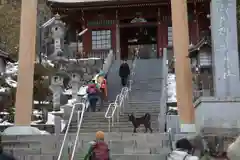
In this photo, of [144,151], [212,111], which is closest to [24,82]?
[144,151]

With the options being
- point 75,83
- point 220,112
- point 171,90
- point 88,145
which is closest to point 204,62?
point 171,90

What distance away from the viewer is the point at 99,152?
8195 millimetres

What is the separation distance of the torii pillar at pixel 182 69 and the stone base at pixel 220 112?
1.34m

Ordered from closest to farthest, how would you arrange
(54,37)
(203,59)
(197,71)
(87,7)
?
(203,59) → (197,71) → (54,37) → (87,7)

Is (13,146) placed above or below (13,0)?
below

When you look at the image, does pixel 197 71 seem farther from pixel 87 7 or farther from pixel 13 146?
pixel 87 7

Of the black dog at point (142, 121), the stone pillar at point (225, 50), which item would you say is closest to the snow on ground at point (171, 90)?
the black dog at point (142, 121)

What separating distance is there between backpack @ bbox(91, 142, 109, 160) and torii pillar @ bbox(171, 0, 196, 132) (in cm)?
493

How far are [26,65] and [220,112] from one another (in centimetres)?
615

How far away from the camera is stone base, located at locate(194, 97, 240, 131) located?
37.2 ft

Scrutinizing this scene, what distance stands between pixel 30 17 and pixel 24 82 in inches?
82.1

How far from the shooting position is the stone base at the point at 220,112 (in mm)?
11328

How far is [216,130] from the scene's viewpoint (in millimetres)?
11227

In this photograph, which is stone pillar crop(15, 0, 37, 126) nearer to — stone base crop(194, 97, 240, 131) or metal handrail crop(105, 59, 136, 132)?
metal handrail crop(105, 59, 136, 132)
